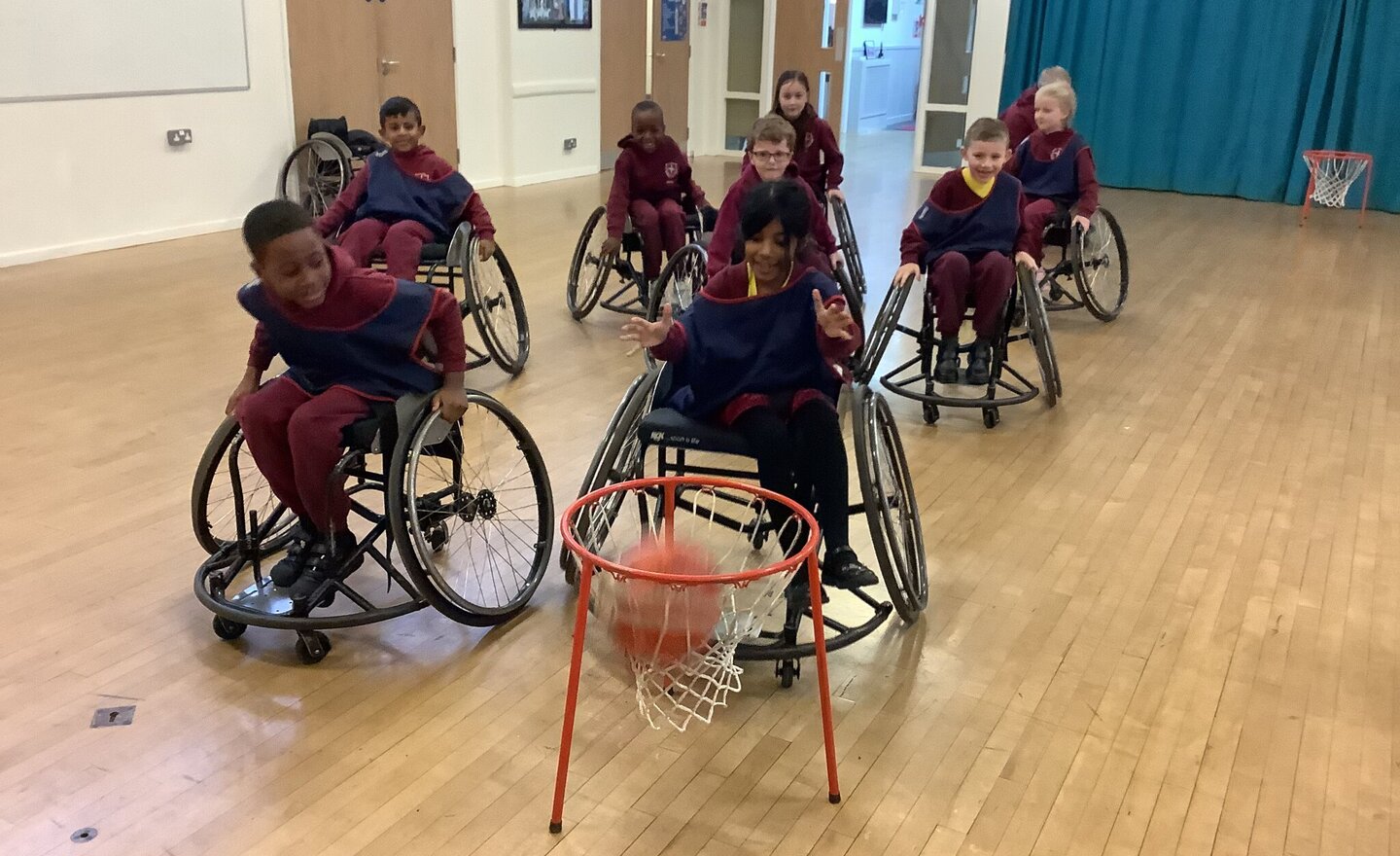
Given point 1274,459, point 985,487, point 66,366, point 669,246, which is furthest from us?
point 669,246

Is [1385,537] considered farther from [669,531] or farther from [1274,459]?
[669,531]

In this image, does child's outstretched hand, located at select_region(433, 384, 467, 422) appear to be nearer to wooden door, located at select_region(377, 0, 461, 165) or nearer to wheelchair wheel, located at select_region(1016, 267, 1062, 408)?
wheelchair wheel, located at select_region(1016, 267, 1062, 408)

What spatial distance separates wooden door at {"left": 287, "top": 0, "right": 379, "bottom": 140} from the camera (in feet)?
21.7

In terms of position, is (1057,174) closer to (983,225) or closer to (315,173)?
(983,225)

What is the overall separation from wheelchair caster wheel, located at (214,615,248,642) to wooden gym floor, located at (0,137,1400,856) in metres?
0.05

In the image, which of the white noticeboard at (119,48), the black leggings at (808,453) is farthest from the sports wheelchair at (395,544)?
the white noticeboard at (119,48)

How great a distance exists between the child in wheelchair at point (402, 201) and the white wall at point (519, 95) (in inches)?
162

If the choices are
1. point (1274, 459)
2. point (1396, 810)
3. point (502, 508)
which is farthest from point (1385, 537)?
point (502, 508)

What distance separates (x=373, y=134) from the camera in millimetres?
6984

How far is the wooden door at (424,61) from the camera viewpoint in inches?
283

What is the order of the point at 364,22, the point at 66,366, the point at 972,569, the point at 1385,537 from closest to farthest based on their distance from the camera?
the point at 972,569
the point at 1385,537
the point at 66,366
the point at 364,22

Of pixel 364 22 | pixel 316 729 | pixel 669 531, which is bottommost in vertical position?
pixel 316 729

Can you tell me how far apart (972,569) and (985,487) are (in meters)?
0.57

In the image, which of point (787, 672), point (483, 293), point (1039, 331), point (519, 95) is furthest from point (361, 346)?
point (519, 95)
